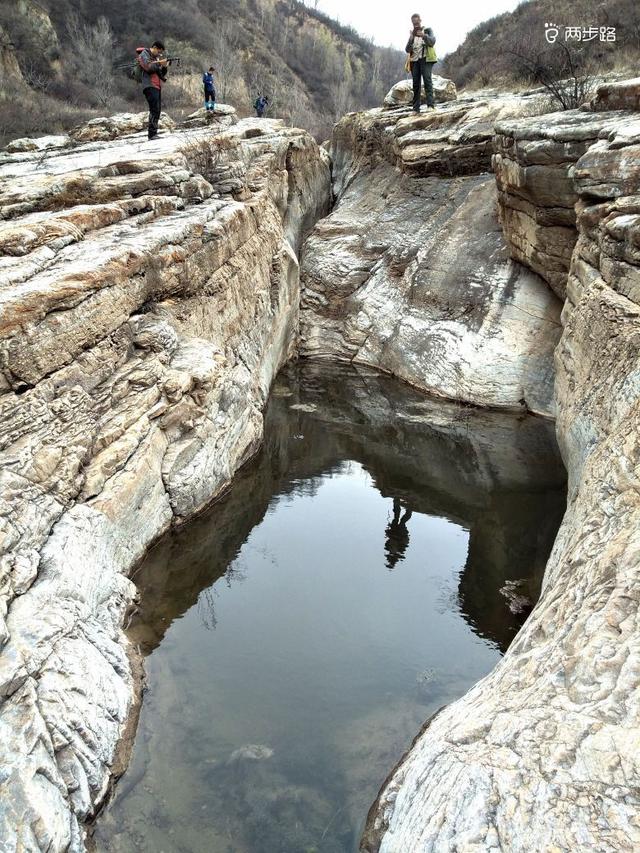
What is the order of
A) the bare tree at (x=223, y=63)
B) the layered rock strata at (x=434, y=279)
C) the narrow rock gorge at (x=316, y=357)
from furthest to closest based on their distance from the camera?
the bare tree at (x=223, y=63) < the layered rock strata at (x=434, y=279) < the narrow rock gorge at (x=316, y=357)

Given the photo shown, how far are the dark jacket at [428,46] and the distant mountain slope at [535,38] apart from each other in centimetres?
638

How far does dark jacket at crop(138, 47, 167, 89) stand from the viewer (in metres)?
12.5

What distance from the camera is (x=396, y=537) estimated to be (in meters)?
9.66

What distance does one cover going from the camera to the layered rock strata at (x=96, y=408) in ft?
16.2

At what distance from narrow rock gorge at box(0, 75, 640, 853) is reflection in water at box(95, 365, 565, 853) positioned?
435 mm

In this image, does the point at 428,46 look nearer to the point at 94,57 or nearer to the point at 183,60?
the point at 94,57

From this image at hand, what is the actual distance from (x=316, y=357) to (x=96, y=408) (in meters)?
10.6

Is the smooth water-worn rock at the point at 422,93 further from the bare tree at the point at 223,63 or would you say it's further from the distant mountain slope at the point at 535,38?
the bare tree at the point at 223,63

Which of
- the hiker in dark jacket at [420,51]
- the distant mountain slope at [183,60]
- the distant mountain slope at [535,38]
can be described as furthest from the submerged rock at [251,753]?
the distant mountain slope at [183,60]

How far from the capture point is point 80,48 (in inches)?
1383

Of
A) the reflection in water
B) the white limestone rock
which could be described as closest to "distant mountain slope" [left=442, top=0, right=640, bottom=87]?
the reflection in water

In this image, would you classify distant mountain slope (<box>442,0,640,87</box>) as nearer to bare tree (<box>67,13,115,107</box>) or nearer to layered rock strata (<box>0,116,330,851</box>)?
layered rock strata (<box>0,116,330,851</box>)

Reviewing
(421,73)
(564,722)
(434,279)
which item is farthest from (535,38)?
(564,722)

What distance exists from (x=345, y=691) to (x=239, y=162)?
1385 centimetres
